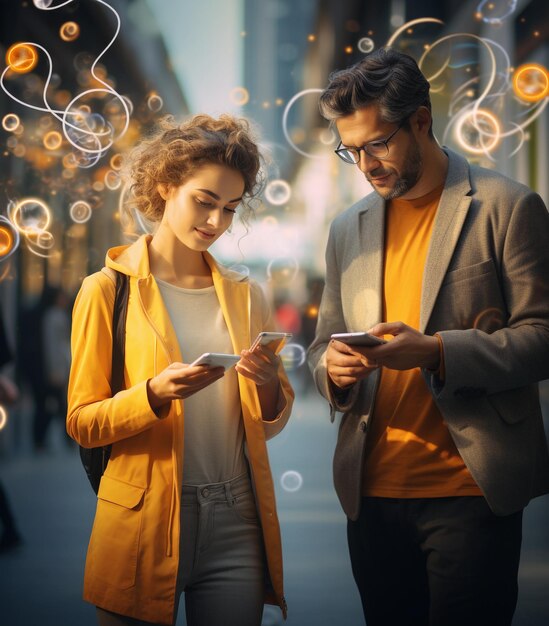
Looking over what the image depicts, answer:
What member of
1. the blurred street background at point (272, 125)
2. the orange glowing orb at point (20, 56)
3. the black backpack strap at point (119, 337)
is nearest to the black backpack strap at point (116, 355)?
the black backpack strap at point (119, 337)

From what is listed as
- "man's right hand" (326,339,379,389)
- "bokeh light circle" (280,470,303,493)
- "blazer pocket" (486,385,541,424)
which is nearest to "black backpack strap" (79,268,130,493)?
"man's right hand" (326,339,379,389)

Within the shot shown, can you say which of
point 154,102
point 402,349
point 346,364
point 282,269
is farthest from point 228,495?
point 154,102

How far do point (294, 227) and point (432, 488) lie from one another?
2508 millimetres

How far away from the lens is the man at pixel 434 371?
→ 1.94 m

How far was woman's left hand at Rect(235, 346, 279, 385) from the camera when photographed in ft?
6.20

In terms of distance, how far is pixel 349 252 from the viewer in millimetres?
2264

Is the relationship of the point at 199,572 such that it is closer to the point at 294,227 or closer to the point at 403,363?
the point at 403,363

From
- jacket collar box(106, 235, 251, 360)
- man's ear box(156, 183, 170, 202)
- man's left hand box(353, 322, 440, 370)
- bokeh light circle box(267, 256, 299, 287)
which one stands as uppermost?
man's ear box(156, 183, 170, 202)

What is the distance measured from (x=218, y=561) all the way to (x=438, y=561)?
0.56 metres

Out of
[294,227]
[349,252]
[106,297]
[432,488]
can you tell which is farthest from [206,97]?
[432,488]

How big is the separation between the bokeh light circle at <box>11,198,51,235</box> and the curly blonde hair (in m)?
1.25

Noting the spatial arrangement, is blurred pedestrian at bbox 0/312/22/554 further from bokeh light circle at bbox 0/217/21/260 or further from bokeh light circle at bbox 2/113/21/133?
bokeh light circle at bbox 2/113/21/133

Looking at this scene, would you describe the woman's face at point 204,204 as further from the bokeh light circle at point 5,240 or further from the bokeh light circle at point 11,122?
the bokeh light circle at point 11,122

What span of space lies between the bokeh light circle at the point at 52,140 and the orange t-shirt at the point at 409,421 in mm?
2206
